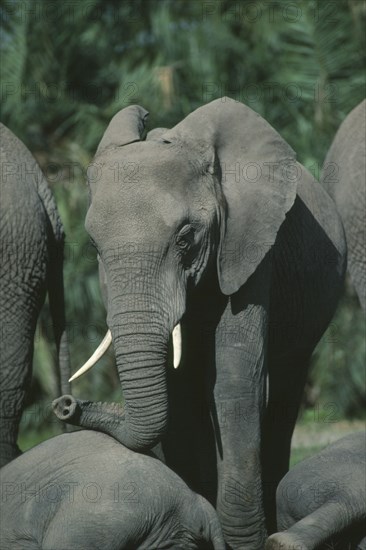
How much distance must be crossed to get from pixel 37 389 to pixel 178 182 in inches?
264

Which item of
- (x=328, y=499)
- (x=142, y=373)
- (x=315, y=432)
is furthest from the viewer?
(x=315, y=432)

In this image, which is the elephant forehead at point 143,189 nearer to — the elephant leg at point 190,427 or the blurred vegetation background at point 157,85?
the elephant leg at point 190,427

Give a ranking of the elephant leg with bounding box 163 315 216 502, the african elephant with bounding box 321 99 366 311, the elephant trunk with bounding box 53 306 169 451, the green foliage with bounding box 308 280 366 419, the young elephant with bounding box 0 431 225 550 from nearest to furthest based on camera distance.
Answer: the young elephant with bounding box 0 431 225 550 → the elephant trunk with bounding box 53 306 169 451 → the elephant leg with bounding box 163 315 216 502 → the african elephant with bounding box 321 99 366 311 → the green foliage with bounding box 308 280 366 419

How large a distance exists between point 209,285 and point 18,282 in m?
1.11

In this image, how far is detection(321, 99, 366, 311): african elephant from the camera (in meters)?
7.05

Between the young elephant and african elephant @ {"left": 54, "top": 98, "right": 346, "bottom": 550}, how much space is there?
14 centimetres

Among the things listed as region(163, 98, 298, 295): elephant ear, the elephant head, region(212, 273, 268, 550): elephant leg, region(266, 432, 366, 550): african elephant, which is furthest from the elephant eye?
region(266, 432, 366, 550): african elephant

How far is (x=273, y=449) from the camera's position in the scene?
21.4ft

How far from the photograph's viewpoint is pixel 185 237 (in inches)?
203

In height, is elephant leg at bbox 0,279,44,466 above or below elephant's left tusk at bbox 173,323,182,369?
below

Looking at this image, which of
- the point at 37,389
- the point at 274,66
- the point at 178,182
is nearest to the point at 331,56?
the point at 274,66

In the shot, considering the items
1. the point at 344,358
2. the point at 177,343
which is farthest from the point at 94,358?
the point at 344,358

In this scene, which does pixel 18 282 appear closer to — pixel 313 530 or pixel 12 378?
pixel 12 378

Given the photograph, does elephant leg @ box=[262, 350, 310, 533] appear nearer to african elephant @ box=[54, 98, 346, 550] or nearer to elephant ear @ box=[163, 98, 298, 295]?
african elephant @ box=[54, 98, 346, 550]
